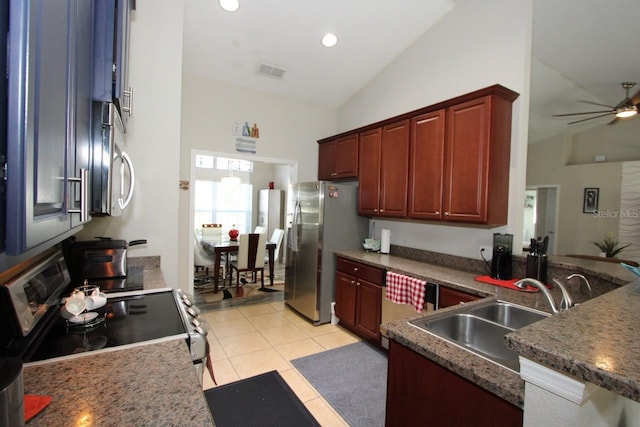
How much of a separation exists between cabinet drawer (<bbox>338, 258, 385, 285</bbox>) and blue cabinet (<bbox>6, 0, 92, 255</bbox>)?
8.51 ft

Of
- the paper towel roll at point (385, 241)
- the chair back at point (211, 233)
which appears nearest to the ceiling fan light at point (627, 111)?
the paper towel roll at point (385, 241)

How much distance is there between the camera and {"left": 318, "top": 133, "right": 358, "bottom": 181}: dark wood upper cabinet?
12.4 ft

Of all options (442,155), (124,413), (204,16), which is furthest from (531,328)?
(204,16)

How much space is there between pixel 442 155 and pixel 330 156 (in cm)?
183

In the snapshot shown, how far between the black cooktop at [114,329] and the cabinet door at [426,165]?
7.45 feet

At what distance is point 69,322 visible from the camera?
1170mm

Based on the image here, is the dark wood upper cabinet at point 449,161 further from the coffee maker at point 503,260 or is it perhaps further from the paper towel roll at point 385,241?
the paper towel roll at point 385,241

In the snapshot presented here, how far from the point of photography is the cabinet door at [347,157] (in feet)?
12.3

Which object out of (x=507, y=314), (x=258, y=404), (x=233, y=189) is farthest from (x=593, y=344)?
(x=233, y=189)

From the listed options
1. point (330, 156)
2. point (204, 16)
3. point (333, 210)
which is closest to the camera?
point (204, 16)

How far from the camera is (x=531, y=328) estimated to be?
864mm

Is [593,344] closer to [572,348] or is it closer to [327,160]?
[572,348]

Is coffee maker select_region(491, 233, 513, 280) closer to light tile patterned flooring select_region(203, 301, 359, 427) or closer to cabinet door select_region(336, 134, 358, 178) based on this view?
light tile patterned flooring select_region(203, 301, 359, 427)

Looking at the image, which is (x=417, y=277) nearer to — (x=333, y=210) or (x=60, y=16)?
(x=333, y=210)
